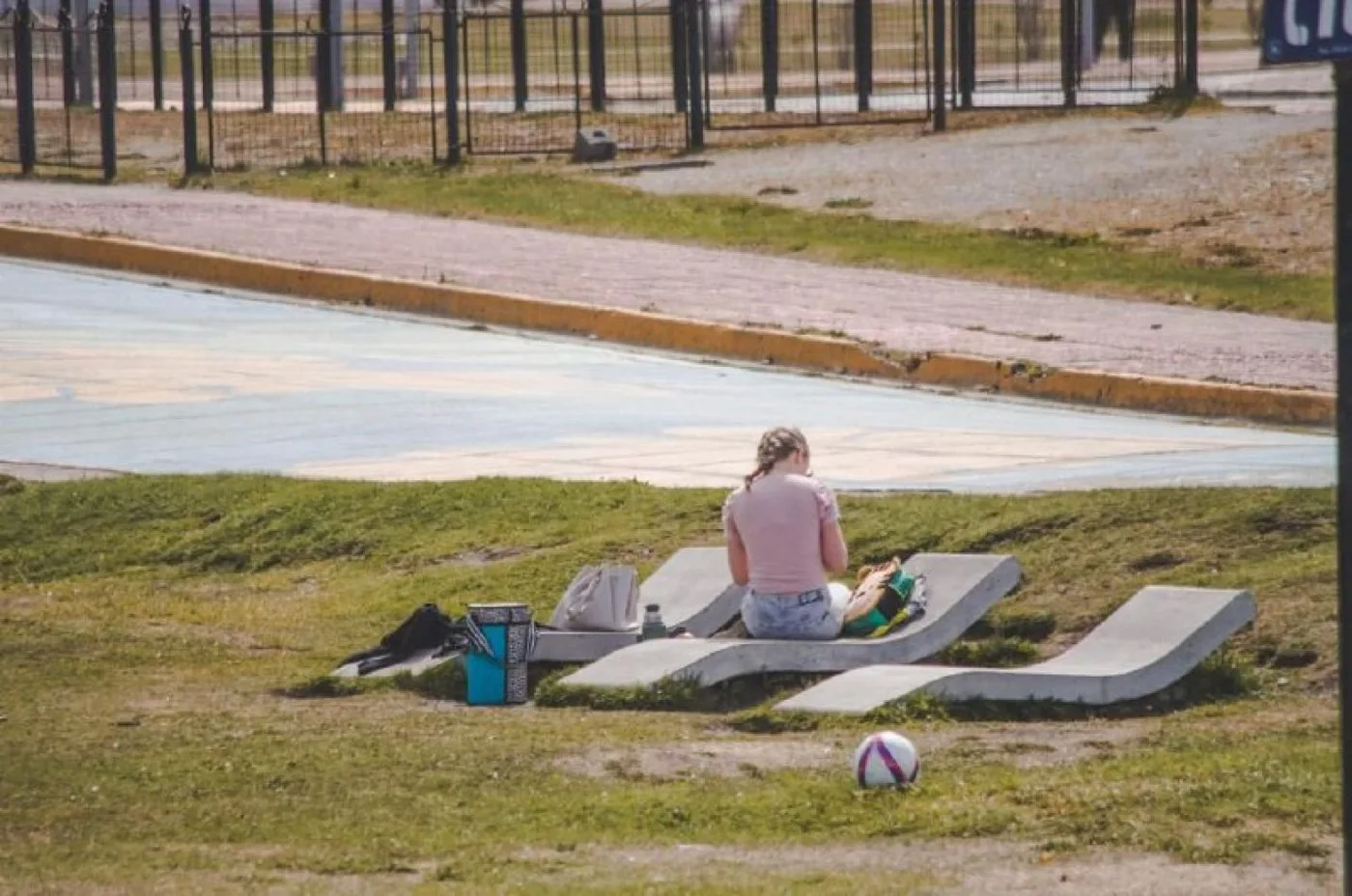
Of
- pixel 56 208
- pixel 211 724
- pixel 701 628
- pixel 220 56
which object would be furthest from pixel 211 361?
pixel 220 56

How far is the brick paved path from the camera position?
1927 centimetres

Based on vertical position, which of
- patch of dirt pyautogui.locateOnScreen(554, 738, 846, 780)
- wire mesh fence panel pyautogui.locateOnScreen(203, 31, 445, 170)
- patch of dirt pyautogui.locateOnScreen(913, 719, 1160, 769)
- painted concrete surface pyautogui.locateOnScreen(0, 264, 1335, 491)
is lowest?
patch of dirt pyautogui.locateOnScreen(913, 719, 1160, 769)

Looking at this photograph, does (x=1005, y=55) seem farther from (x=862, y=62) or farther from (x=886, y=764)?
(x=886, y=764)

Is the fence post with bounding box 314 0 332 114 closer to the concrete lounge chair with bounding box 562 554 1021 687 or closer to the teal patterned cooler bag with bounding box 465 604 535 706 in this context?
the concrete lounge chair with bounding box 562 554 1021 687

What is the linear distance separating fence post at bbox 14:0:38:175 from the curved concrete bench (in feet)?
58.0

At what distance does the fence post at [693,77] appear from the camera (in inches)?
1173

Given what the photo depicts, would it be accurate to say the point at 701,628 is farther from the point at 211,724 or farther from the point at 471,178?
the point at 471,178

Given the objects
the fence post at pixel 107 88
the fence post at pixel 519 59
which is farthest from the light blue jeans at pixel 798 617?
the fence post at pixel 519 59

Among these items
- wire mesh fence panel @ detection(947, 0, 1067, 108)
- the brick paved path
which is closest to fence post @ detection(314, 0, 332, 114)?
the brick paved path

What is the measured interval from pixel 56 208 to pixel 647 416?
35.0 ft

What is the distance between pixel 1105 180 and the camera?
85.7ft

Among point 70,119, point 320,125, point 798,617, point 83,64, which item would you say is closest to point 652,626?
point 798,617

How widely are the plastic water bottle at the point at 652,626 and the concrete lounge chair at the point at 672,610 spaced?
0.05m

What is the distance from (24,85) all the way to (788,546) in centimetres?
1941
